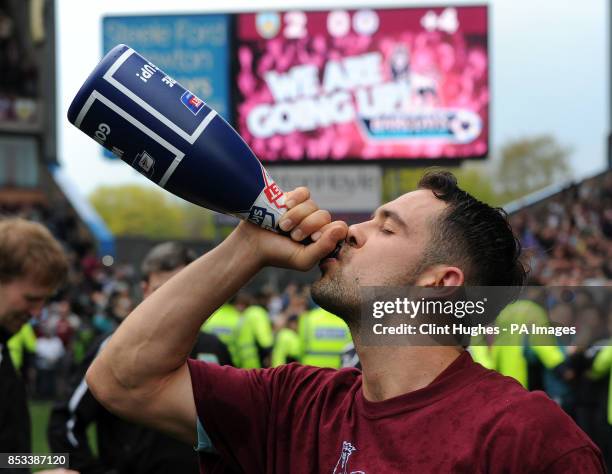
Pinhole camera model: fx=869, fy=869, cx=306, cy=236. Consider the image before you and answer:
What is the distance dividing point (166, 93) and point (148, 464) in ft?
6.58

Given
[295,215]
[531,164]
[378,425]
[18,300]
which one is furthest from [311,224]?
[531,164]

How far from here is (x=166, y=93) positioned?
6.97ft

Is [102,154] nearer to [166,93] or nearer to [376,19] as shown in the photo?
[376,19]

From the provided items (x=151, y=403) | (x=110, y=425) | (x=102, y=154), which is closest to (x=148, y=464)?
A: (x=110, y=425)

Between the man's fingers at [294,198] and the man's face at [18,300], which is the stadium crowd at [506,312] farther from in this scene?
the man's fingers at [294,198]

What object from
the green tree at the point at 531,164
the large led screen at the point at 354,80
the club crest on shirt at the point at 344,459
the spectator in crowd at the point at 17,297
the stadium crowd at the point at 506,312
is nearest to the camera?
the club crest on shirt at the point at 344,459

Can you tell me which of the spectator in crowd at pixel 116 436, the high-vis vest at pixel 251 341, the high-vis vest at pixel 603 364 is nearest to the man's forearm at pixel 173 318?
the spectator in crowd at pixel 116 436

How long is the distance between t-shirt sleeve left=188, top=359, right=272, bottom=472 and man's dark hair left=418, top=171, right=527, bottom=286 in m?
0.58

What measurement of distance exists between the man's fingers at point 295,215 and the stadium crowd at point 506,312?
63 cm

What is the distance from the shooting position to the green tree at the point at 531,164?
177 ft

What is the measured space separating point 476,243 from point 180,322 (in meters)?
0.77

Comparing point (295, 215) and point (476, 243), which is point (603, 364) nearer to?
point (476, 243)

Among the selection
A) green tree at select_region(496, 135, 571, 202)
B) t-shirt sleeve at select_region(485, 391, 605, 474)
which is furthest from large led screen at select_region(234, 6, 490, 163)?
green tree at select_region(496, 135, 571, 202)

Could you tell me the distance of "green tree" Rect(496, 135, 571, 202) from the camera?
54031mm
